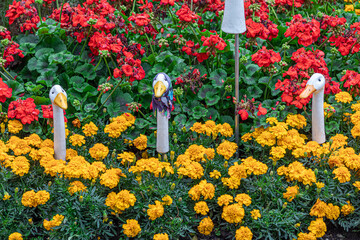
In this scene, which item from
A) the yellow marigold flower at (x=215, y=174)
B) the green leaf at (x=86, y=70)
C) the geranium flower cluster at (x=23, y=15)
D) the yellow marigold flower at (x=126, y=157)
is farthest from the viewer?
the geranium flower cluster at (x=23, y=15)

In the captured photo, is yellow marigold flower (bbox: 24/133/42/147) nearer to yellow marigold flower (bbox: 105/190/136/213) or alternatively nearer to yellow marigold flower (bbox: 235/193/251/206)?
yellow marigold flower (bbox: 105/190/136/213)

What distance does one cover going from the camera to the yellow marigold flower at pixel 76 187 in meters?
2.81

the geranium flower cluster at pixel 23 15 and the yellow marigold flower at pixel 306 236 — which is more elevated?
the geranium flower cluster at pixel 23 15

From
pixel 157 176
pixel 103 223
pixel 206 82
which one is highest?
pixel 206 82

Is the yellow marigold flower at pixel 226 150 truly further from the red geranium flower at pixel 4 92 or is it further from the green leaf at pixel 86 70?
the red geranium flower at pixel 4 92

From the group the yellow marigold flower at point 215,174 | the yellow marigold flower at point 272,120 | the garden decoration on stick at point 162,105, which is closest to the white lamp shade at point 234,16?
the garden decoration on stick at point 162,105

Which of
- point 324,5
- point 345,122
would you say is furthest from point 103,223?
point 324,5

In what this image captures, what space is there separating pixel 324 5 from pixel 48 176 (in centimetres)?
288

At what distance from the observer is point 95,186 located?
2.98m

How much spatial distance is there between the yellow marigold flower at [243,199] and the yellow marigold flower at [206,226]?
0.20 m

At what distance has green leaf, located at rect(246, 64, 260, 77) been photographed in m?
3.78

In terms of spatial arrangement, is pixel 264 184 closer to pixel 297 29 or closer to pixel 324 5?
pixel 297 29

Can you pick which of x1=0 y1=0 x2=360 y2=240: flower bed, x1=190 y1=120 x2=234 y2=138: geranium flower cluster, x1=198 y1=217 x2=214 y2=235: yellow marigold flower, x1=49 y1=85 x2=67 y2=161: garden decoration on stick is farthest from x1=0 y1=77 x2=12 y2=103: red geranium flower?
x1=198 y1=217 x2=214 y2=235: yellow marigold flower

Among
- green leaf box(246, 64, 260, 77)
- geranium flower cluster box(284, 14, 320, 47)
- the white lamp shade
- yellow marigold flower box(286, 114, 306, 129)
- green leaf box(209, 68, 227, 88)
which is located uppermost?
the white lamp shade
